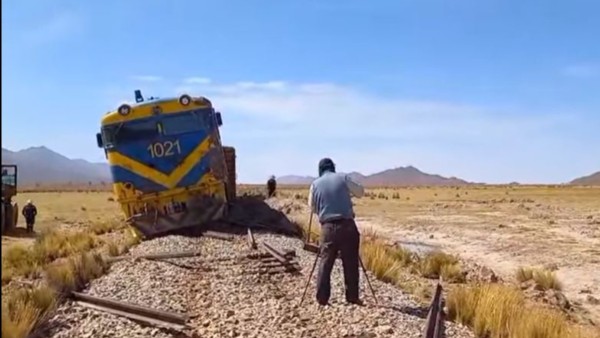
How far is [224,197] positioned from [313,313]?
34.3 ft

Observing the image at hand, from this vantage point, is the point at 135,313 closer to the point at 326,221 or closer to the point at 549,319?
the point at 326,221

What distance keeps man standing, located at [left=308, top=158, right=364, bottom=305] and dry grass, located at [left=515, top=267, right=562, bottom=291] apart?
27.2ft

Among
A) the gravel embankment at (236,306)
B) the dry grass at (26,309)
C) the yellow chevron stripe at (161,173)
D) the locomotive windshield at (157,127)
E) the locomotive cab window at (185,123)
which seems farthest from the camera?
the locomotive cab window at (185,123)

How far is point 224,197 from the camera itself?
1944 cm

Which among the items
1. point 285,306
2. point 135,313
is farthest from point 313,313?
point 135,313

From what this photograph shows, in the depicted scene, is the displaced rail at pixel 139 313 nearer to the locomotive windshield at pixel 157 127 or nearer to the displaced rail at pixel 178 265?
the displaced rail at pixel 178 265

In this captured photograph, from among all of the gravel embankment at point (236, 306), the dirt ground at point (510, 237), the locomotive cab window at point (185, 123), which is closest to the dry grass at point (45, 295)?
the gravel embankment at point (236, 306)

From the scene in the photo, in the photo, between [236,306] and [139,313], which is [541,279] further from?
[139,313]

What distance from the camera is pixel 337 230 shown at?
9992 mm

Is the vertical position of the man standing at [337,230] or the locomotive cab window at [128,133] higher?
the locomotive cab window at [128,133]

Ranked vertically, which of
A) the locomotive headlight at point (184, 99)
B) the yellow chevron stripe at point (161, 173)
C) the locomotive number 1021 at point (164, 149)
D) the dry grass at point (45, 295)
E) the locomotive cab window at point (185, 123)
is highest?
the locomotive headlight at point (184, 99)

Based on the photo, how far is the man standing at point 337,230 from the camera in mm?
9797

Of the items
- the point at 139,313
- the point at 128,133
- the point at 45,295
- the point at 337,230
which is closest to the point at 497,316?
the point at 337,230

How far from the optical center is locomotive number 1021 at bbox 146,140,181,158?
61.3 feet
